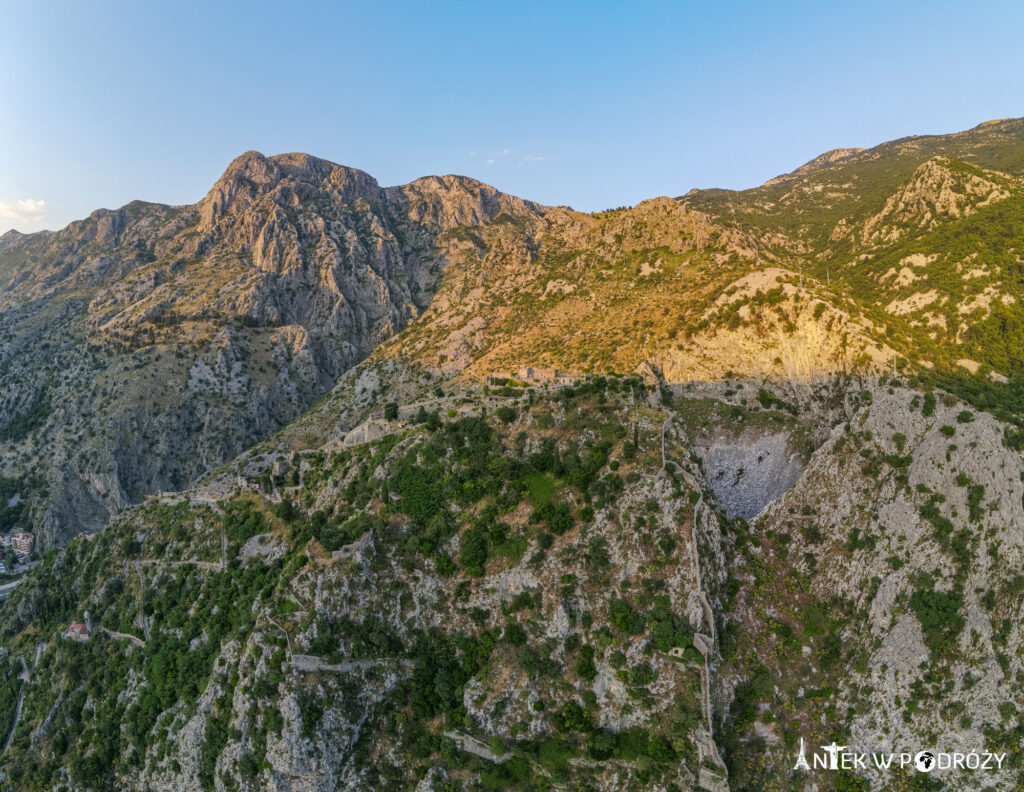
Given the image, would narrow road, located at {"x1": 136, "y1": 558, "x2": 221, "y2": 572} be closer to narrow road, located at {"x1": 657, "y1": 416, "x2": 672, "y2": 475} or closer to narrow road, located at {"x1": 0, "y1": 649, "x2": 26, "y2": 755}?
narrow road, located at {"x1": 0, "y1": 649, "x2": 26, "y2": 755}

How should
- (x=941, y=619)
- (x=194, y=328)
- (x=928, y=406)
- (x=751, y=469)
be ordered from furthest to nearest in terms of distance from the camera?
1. (x=194, y=328)
2. (x=751, y=469)
3. (x=928, y=406)
4. (x=941, y=619)

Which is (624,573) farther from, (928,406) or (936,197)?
(936,197)

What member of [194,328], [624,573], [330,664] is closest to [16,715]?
[330,664]

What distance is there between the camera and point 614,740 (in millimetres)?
39406

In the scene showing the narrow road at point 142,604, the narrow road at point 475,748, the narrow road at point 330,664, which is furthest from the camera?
the narrow road at point 142,604

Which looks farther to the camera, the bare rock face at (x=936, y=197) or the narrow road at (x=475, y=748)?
the bare rock face at (x=936, y=197)

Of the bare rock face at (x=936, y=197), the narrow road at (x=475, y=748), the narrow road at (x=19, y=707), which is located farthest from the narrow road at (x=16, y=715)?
the bare rock face at (x=936, y=197)

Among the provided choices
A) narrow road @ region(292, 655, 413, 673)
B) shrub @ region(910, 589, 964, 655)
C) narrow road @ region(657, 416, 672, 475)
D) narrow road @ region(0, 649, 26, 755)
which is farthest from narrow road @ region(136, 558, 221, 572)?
shrub @ region(910, 589, 964, 655)

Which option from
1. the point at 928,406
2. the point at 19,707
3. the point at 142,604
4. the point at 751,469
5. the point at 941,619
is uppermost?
the point at 928,406

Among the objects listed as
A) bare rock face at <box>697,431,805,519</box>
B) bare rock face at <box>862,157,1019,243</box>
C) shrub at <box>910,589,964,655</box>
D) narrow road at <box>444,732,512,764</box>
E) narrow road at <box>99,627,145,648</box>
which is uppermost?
bare rock face at <box>862,157,1019,243</box>

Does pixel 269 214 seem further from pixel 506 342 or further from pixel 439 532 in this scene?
pixel 439 532

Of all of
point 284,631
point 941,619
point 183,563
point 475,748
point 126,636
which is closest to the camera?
point 941,619

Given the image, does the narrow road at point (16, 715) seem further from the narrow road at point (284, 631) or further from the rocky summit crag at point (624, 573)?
the narrow road at point (284, 631)

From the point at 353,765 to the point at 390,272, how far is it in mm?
154528
